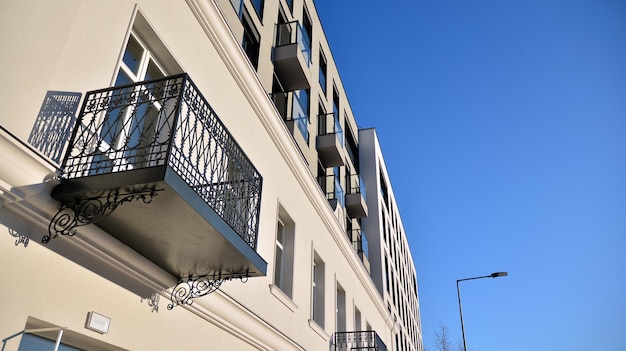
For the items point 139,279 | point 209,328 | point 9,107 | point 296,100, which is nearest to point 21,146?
point 9,107

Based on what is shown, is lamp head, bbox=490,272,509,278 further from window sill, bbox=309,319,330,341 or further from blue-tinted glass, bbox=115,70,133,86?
blue-tinted glass, bbox=115,70,133,86

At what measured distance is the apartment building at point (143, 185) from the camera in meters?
4.80

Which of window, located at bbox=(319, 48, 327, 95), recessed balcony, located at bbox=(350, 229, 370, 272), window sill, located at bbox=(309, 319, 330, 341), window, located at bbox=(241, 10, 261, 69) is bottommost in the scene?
window sill, located at bbox=(309, 319, 330, 341)

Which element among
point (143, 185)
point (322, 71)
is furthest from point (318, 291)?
point (143, 185)

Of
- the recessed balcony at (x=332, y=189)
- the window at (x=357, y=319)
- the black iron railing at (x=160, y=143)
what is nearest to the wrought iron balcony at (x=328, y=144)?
the recessed balcony at (x=332, y=189)

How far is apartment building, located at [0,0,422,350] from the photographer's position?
4.80m

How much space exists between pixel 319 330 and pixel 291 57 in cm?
735

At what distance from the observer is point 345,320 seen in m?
16.1

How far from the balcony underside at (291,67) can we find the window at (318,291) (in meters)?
4.97

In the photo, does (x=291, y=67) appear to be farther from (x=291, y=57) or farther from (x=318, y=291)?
(x=318, y=291)

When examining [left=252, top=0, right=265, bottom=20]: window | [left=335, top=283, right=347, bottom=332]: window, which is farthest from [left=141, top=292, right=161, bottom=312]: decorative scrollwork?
[left=335, top=283, right=347, bottom=332]: window

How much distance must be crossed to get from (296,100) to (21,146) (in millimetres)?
10057

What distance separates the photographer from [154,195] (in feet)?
16.4

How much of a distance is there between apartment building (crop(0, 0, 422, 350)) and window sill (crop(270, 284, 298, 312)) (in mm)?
69
